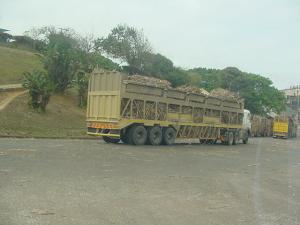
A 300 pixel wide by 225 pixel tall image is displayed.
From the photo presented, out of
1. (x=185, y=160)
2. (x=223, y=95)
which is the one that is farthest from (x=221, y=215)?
(x=223, y=95)

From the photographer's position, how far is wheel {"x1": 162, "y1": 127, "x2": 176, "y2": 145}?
23781 mm

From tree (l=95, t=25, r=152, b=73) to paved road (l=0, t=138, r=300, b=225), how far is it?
147 feet

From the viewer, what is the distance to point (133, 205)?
7.99 m

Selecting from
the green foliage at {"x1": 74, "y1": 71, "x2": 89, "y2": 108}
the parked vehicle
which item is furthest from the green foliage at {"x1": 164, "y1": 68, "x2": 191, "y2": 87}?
the green foliage at {"x1": 74, "y1": 71, "x2": 89, "y2": 108}

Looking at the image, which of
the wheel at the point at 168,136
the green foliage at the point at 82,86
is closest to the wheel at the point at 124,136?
the wheel at the point at 168,136

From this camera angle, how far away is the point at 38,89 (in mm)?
29875

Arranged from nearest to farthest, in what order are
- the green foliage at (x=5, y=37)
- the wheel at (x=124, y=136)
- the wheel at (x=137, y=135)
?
the wheel at (x=137, y=135), the wheel at (x=124, y=136), the green foliage at (x=5, y=37)

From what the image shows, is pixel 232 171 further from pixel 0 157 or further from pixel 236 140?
pixel 236 140

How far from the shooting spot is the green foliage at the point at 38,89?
29842mm

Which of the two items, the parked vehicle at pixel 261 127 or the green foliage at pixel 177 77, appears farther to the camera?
the green foliage at pixel 177 77

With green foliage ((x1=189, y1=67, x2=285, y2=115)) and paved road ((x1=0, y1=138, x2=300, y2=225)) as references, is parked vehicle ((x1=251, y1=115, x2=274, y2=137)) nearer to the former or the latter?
green foliage ((x1=189, y1=67, x2=285, y2=115))

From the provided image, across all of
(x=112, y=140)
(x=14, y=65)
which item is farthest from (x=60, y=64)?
(x=112, y=140)

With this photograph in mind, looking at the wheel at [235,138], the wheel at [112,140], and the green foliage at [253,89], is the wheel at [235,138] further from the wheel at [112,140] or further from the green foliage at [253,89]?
the green foliage at [253,89]

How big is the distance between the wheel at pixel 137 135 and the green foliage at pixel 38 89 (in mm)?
10430
